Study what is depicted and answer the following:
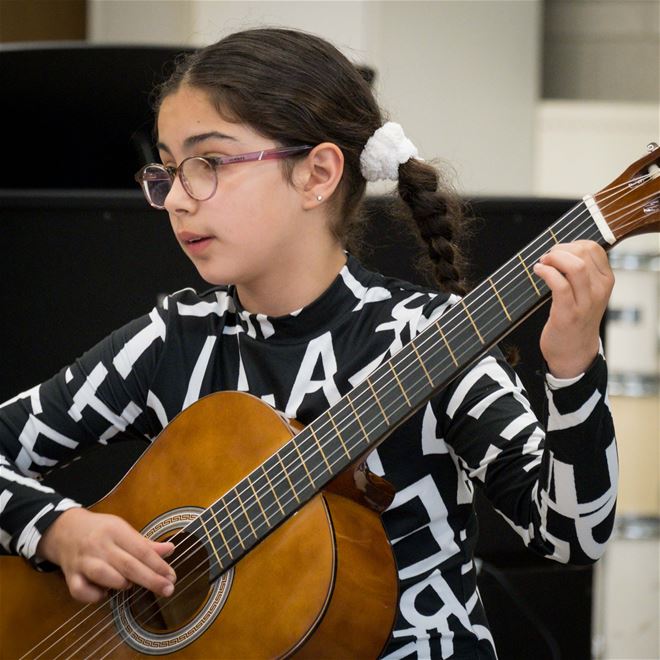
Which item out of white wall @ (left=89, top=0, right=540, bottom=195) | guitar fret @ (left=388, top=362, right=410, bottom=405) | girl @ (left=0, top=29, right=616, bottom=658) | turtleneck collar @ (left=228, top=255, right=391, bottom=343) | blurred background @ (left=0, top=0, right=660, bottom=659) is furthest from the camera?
white wall @ (left=89, top=0, right=540, bottom=195)

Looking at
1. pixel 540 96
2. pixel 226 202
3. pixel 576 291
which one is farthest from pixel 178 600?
pixel 540 96

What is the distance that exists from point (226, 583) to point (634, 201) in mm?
552

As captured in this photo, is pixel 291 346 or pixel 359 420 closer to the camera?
pixel 359 420

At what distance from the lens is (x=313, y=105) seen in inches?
53.6

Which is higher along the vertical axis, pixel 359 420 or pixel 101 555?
pixel 359 420

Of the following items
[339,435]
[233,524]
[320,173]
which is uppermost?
[320,173]

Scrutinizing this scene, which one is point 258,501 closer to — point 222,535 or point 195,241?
point 222,535

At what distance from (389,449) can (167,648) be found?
1.03ft

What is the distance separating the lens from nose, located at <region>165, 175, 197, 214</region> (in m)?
1.31

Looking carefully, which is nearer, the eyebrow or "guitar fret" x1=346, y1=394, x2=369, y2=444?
"guitar fret" x1=346, y1=394, x2=369, y2=444

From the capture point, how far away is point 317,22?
12.2 ft

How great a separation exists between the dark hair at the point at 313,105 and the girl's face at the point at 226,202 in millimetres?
19

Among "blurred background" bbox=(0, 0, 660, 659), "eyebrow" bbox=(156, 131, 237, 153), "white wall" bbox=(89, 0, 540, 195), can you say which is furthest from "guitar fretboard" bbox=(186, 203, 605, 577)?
"white wall" bbox=(89, 0, 540, 195)

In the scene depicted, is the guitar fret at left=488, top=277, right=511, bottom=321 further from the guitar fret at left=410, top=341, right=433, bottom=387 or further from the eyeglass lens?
the eyeglass lens
